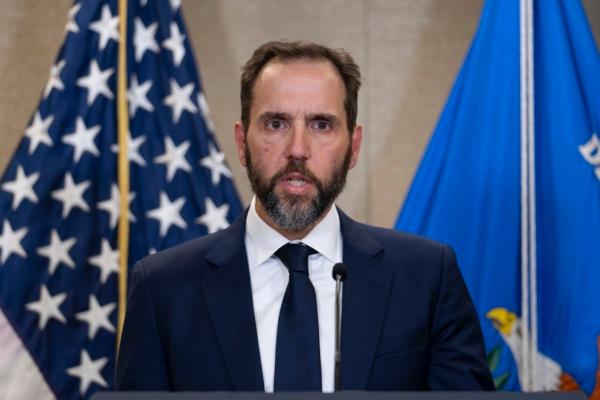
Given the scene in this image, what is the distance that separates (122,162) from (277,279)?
133 centimetres

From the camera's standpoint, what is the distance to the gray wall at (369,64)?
12.1 feet

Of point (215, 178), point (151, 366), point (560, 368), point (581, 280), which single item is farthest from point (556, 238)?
point (151, 366)

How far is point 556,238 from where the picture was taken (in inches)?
113

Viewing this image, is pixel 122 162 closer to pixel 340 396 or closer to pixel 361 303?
pixel 361 303

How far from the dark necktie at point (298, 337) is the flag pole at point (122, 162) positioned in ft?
4.33

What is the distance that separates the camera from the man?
5.92 feet

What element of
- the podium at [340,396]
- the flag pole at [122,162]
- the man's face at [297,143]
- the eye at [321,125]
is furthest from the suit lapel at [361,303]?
the flag pole at [122,162]

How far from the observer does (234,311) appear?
185cm

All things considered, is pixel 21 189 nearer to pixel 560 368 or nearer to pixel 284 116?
pixel 284 116

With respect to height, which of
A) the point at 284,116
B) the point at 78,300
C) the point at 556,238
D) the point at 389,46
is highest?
the point at 389,46

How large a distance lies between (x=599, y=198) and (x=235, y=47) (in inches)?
65.1

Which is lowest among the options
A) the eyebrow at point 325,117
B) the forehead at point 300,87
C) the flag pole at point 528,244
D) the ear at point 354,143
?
the flag pole at point 528,244

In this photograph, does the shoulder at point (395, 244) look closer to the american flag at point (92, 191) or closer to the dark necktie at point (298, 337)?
the dark necktie at point (298, 337)

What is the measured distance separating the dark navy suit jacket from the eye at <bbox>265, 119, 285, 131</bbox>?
0.92 feet
